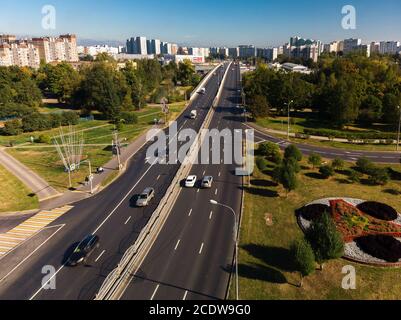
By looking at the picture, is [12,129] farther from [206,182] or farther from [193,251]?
[193,251]

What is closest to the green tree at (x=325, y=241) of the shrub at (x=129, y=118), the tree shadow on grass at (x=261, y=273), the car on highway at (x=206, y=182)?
the tree shadow on grass at (x=261, y=273)

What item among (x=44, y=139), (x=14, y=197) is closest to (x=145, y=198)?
(x=14, y=197)

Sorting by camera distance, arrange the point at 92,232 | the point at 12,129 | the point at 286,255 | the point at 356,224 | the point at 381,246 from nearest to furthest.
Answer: the point at 286,255 → the point at 381,246 → the point at 92,232 → the point at 356,224 → the point at 12,129

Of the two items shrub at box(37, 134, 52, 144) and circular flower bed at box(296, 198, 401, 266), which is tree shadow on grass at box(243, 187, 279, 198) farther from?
shrub at box(37, 134, 52, 144)

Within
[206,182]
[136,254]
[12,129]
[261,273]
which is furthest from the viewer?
[12,129]

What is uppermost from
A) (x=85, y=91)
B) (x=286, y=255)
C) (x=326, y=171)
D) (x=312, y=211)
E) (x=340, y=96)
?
(x=85, y=91)

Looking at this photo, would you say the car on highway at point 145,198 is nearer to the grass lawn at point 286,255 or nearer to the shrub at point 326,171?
the grass lawn at point 286,255
